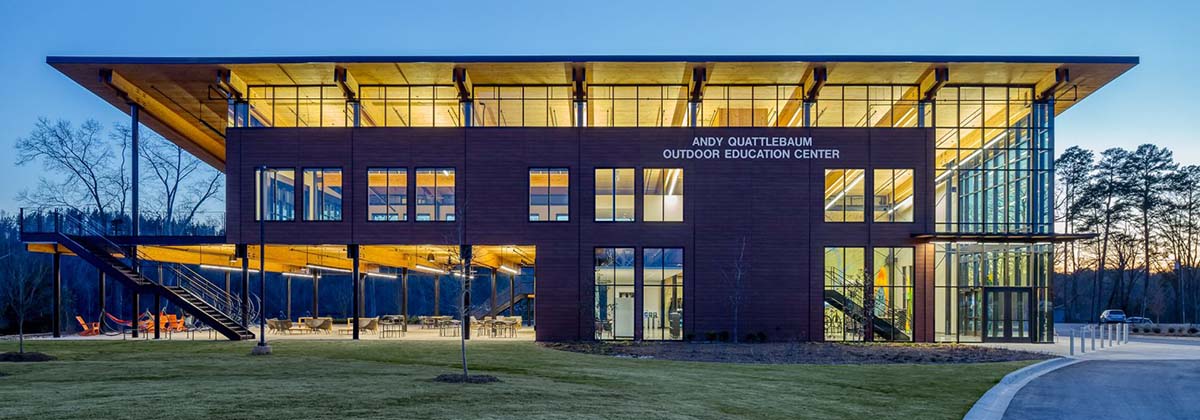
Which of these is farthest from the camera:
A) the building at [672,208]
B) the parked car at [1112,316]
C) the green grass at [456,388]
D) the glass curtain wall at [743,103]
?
the parked car at [1112,316]

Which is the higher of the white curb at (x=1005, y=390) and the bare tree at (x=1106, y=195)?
the bare tree at (x=1106, y=195)

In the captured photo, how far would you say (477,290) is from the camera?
88688 mm

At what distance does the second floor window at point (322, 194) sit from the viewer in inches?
1245

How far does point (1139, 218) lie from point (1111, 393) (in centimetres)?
5563

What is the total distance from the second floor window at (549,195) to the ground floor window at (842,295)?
1013 centimetres

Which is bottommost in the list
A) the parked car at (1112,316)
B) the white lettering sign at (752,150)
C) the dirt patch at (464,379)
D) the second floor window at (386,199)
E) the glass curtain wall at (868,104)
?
the parked car at (1112,316)

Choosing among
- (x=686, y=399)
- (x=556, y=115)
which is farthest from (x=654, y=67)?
(x=686, y=399)

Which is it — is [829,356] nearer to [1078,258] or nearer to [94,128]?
[94,128]

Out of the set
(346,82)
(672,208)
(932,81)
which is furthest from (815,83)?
(346,82)

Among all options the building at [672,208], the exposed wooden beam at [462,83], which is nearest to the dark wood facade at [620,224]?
the building at [672,208]

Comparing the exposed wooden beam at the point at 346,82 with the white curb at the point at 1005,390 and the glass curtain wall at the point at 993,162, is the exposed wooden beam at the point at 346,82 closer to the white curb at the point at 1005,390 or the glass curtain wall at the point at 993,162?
the glass curtain wall at the point at 993,162

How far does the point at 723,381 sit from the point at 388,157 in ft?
61.0

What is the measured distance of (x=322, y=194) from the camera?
31844 millimetres

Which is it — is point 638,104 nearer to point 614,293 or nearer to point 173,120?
point 614,293
